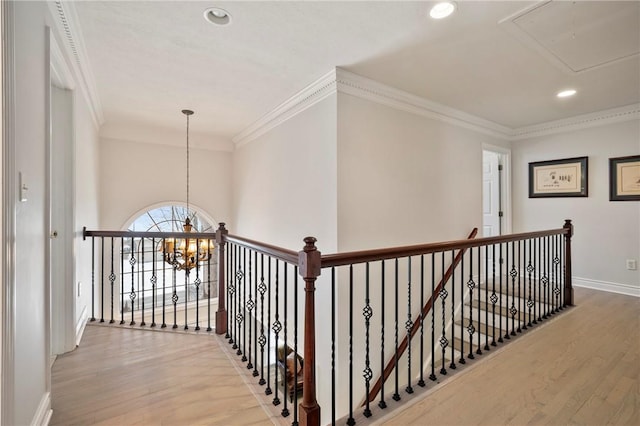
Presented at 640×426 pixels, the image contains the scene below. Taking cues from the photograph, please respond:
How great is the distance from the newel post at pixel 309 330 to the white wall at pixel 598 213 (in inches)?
151

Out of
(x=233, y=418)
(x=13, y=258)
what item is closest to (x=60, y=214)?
(x=13, y=258)

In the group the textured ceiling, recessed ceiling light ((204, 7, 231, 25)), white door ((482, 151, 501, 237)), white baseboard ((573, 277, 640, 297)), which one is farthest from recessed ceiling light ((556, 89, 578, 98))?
recessed ceiling light ((204, 7, 231, 25))

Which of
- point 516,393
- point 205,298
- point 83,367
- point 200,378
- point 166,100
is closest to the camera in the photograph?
point 516,393

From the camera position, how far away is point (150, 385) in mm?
1980

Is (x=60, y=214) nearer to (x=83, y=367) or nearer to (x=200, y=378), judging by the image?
(x=83, y=367)

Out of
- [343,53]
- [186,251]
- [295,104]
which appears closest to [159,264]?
[186,251]

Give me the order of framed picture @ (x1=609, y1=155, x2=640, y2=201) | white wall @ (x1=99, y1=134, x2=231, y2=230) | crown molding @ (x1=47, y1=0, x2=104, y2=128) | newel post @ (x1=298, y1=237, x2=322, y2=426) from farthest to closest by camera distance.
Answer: white wall @ (x1=99, y1=134, x2=231, y2=230) → framed picture @ (x1=609, y1=155, x2=640, y2=201) → crown molding @ (x1=47, y1=0, x2=104, y2=128) → newel post @ (x1=298, y1=237, x2=322, y2=426)

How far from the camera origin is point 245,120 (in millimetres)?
4637

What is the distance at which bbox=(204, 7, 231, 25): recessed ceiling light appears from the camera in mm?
2150

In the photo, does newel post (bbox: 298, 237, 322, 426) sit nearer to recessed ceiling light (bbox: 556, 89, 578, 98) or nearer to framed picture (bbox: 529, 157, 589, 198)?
recessed ceiling light (bbox: 556, 89, 578, 98)

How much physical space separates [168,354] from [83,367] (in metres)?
0.55

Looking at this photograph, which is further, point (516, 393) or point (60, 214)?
point (60, 214)

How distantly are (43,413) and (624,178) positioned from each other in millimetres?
6137

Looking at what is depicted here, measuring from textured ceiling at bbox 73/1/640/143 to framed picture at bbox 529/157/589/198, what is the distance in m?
0.82
